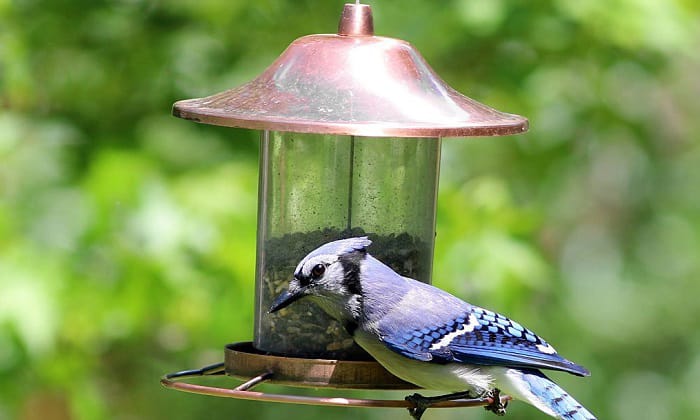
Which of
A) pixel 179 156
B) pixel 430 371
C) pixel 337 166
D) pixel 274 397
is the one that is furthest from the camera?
pixel 179 156

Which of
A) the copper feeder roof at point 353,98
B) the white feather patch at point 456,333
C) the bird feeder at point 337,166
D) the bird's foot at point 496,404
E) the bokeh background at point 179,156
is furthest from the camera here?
the bokeh background at point 179,156

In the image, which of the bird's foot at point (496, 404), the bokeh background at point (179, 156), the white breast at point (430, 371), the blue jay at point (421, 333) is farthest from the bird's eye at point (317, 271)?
the bokeh background at point (179, 156)

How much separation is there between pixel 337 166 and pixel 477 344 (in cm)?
73

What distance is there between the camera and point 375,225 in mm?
3910

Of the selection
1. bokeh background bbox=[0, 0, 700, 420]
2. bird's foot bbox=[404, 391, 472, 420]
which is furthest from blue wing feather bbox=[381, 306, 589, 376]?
bokeh background bbox=[0, 0, 700, 420]

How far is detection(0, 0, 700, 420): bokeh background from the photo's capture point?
541 cm

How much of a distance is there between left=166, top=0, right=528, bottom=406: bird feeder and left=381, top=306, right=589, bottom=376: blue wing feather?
22cm

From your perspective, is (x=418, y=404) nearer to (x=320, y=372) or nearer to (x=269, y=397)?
(x=320, y=372)

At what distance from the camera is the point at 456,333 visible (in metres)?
3.79

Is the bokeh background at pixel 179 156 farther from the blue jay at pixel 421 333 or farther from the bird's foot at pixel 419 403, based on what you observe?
the bird's foot at pixel 419 403

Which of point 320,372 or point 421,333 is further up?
point 421,333

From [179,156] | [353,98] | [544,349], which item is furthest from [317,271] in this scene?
[179,156]

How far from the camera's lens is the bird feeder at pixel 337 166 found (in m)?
3.37

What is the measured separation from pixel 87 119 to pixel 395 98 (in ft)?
8.85
